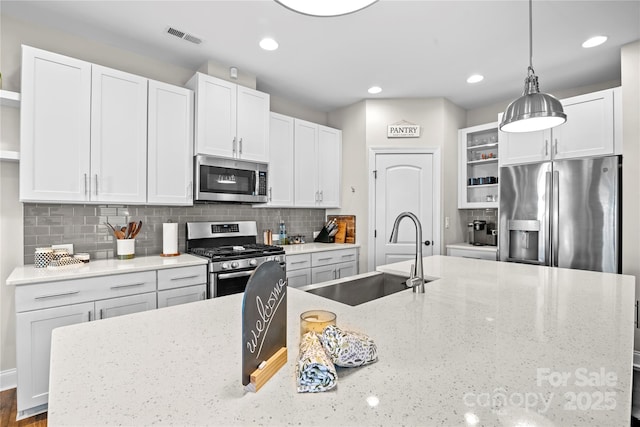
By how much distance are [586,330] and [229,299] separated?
4.43 feet

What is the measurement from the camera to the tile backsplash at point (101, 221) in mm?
2406

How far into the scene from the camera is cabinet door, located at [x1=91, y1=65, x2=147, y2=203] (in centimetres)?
242

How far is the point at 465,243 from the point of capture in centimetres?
436

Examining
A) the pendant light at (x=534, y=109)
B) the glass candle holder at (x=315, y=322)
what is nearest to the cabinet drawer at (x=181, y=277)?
the glass candle holder at (x=315, y=322)

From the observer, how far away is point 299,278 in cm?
340

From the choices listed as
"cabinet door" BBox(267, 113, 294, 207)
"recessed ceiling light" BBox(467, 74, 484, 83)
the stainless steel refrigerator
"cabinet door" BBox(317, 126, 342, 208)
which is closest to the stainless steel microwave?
"cabinet door" BBox(267, 113, 294, 207)

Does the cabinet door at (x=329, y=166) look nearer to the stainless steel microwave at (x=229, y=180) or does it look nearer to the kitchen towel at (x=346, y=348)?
the stainless steel microwave at (x=229, y=180)

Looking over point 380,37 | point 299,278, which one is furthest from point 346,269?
point 380,37

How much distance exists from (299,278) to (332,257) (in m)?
0.56

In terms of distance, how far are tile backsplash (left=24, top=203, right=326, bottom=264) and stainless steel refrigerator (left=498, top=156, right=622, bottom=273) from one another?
9.69ft

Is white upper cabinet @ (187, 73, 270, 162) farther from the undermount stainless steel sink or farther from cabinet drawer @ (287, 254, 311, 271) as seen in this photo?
the undermount stainless steel sink

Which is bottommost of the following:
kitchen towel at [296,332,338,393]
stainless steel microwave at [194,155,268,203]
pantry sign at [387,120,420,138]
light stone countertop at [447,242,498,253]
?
light stone countertop at [447,242,498,253]

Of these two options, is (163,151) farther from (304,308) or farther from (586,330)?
(586,330)

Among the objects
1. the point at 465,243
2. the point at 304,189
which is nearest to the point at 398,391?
the point at 304,189
